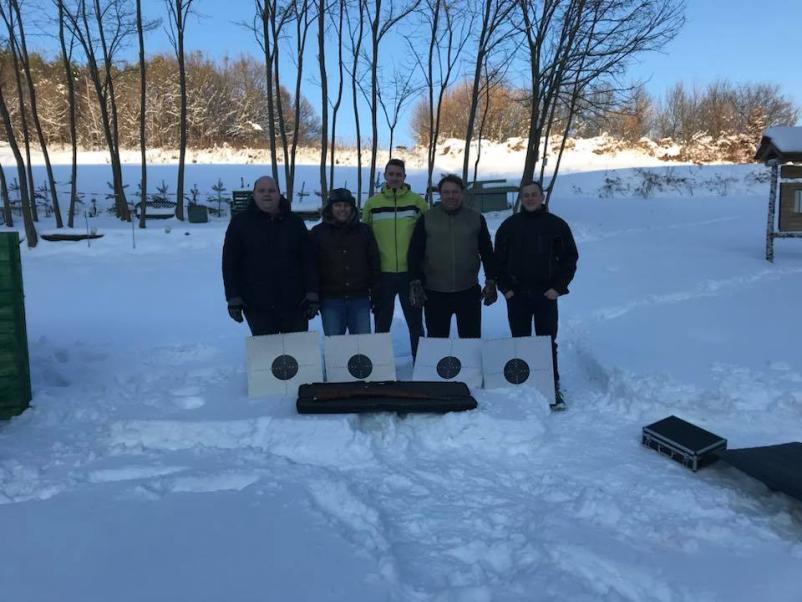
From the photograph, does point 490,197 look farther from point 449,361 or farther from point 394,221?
point 449,361

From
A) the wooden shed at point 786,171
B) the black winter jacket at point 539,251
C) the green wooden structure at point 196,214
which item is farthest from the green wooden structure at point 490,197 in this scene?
the black winter jacket at point 539,251

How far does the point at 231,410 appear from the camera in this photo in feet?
13.9

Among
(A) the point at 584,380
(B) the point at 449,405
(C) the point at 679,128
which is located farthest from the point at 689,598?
(C) the point at 679,128

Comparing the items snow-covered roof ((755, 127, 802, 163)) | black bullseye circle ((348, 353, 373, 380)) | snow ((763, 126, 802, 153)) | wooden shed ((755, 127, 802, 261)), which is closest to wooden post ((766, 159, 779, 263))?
wooden shed ((755, 127, 802, 261))

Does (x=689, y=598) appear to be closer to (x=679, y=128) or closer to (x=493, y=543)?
(x=493, y=543)

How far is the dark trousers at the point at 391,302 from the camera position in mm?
4852

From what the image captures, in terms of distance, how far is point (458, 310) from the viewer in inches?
193

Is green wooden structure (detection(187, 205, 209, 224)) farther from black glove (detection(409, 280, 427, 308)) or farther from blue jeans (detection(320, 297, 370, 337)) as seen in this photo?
black glove (detection(409, 280, 427, 308))

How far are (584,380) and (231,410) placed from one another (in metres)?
3.25

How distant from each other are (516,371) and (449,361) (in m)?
0.56

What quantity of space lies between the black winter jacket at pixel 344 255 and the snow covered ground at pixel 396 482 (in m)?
1.04

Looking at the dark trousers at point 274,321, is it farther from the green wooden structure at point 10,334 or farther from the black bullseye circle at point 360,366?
the green wooden structure at point 10,334

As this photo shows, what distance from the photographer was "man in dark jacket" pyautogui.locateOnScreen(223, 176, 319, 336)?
4320 millimetres

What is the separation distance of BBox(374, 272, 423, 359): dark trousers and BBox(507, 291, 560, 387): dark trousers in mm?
827
